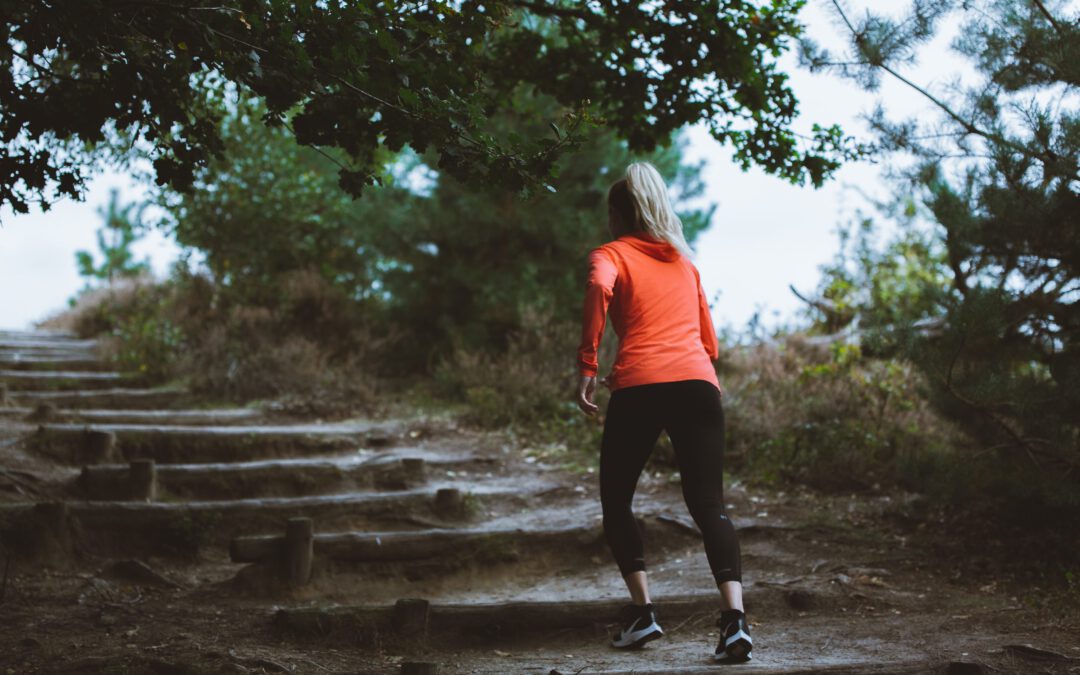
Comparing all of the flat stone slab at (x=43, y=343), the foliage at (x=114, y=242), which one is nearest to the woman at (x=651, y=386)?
the flat stone slab at (x=43, y=343)

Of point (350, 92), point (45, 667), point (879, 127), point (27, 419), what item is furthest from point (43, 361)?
point (879, 127)

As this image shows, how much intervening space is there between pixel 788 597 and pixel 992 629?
1041 millimetres

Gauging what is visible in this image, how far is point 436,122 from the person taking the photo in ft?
11.3

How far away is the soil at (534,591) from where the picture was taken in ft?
13.2

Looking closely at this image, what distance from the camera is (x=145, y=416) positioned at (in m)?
8.07

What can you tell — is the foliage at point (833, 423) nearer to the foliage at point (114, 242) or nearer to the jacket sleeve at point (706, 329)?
the jacket sleeve at point (706, 329)

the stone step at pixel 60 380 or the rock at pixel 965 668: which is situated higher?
the stone step at pixel 60 380

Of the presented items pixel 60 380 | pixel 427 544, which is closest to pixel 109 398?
pixel 60 380

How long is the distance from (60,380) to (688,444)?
8.53 m

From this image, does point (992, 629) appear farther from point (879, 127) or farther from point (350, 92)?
point (350, 92)

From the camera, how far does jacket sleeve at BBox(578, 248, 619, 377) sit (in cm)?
360

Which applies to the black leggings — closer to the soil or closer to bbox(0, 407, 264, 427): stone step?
the soil

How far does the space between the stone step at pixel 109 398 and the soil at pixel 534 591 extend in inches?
51.1

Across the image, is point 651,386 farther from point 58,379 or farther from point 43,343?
point 43,343
